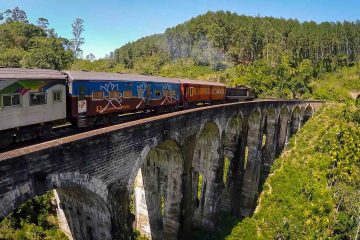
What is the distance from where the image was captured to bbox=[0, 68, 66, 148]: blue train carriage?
1009 centimetres

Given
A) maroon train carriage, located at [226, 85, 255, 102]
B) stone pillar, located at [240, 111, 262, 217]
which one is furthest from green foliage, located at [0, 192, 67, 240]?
maroon train carriage, located at [226, 85, 255, 102]

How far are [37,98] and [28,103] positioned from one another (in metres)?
0.48

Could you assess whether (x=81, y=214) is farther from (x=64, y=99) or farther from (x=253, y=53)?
(x=253, y=53)

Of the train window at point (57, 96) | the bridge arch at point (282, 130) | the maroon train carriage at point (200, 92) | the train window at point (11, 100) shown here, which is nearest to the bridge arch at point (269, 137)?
the bridge arch at point (282, 130)

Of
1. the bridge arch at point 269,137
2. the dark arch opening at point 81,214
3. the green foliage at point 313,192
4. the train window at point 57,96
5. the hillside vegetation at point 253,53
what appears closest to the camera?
the dark arch opening at point 81,214

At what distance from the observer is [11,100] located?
10250mm

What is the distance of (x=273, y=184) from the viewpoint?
120 feet

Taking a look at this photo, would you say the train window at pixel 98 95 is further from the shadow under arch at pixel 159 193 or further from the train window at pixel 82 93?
the shadow under arch at pixel 159 193

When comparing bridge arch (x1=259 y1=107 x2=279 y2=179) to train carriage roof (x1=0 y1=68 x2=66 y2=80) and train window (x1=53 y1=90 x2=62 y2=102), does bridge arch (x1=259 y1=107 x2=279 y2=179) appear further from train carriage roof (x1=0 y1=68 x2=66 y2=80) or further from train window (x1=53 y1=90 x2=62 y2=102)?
train carriage roof (x1=0 y1=68 x2=66 y2=80)

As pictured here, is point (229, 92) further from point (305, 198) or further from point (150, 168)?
point (150, 168)

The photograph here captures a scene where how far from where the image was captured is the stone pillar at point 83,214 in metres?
11.7

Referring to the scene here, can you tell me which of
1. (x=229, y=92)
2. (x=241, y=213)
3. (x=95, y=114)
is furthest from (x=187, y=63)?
(x=95, y=114)

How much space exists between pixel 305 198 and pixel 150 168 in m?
21.5

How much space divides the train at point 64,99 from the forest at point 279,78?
715 cm
